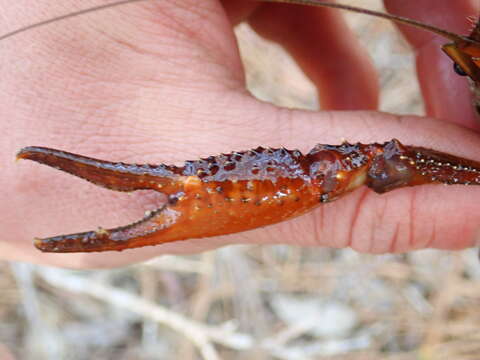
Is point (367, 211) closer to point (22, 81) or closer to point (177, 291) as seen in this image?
point (22, 81)

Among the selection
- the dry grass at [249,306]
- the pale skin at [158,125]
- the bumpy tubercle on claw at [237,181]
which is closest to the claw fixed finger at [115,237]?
the bumpy tubercle on claw at [237,181]

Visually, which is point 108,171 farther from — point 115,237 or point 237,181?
point 237,181

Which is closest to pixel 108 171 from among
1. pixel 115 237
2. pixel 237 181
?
pixel 115 237

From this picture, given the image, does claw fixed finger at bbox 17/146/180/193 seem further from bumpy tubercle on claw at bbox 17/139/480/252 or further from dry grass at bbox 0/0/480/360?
dry grass at bbox 0/0/480/360

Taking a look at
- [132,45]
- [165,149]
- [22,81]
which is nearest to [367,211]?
[165,149]

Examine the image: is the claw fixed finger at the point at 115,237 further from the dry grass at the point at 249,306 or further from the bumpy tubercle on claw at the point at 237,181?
the dry grass at the point at 249,306

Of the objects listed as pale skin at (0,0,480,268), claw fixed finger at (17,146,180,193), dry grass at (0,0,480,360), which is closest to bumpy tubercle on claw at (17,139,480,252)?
claw fixed finger at (17,146,180,193)
